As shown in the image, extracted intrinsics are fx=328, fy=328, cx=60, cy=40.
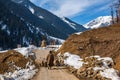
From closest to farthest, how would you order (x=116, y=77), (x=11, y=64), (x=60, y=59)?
1. (x=116, y=77)
2. (x=11, y=64)
3. (x=60, y=59)

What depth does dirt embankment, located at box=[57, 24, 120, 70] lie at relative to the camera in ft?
138

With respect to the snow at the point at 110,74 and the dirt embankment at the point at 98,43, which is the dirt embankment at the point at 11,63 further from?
the snow at the point at 110,74

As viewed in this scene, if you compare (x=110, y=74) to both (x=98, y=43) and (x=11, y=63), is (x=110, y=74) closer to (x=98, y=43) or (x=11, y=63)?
(x=11, y=63)

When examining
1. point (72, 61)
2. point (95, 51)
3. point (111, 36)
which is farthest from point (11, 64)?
point (111, 36)

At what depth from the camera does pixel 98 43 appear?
1821 inches

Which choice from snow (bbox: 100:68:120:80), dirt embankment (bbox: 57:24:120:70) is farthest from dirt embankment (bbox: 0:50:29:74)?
snow (bbox: 100:68:120:80)

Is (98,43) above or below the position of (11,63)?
above

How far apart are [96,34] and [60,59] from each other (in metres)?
6.82

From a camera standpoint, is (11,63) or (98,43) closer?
(11,63)

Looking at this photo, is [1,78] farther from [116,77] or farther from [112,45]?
[112,45]

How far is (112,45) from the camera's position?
43.0 m

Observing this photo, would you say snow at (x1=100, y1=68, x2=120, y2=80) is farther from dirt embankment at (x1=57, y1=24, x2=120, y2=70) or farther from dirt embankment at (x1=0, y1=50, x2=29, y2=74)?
dirt embankment at (x1=0, y1=50, x2=29, y2=74)

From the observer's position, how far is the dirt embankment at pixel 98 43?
42062 millimetres

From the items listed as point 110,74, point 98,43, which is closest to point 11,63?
point 98,43
